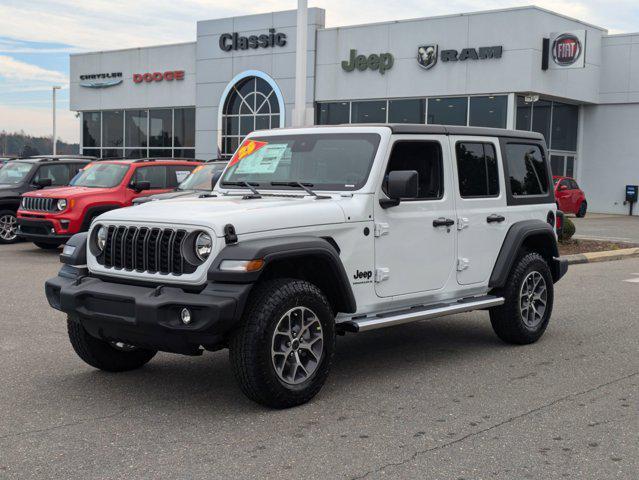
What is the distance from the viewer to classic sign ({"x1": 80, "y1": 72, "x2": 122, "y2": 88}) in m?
41.1

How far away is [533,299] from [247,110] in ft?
96.3

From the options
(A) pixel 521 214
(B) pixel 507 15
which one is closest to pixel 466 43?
(B) pixel 507 15

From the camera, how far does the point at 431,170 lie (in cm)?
673

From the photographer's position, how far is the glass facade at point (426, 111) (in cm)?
2958

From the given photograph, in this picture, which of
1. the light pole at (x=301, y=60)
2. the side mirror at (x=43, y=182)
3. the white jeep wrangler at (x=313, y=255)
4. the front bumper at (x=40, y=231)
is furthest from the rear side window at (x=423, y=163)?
the side mirror at (x=43, y=182)

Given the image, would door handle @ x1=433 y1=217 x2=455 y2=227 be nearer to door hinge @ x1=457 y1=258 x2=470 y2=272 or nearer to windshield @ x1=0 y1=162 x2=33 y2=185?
door hinge @ x1=457 y1=258 x2=470 y2=272

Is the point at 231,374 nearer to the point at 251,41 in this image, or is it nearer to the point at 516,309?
the point at 516,309

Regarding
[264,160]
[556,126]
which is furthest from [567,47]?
[264,160]

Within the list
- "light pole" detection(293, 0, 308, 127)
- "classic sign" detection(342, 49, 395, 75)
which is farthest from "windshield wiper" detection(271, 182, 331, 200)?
"classic sign" detection(342, 49, 395, 75)

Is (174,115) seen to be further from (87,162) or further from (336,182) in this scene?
(336,182)

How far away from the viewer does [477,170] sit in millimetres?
7156

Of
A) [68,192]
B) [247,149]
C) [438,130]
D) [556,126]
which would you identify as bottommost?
[68,192]

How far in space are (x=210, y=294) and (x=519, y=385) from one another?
8.30ft

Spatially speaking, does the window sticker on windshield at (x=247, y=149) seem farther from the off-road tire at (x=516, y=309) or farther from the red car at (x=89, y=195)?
the red car at (x=89, y=195)
